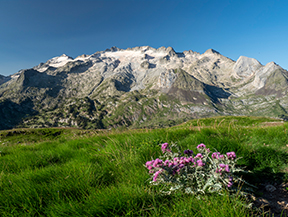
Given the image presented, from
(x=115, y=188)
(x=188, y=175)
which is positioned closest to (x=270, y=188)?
(x=188, y=175)

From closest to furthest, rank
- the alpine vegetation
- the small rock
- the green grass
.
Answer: the green grass
the alpine vegetation
the small rock

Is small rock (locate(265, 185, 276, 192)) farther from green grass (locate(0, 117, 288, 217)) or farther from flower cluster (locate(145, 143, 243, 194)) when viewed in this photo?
flower cluster (locate(145, 143, 243, 194))

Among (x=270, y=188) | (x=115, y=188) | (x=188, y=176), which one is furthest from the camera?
(x=270, y=188)

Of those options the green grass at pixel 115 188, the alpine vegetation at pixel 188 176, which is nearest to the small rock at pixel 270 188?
the green grass at pixel 115 188

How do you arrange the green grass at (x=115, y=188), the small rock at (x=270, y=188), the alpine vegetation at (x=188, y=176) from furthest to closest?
the small rock at (x=270, y=188) < the alpine vegetation at (x=188, y=176) < the green grass at (x=115, y=188)

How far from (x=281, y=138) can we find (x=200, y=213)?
664 cm

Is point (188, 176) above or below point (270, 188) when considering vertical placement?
above

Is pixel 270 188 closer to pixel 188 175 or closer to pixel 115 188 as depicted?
pixel 188 175

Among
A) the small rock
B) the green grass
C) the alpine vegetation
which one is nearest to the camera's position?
the green grass

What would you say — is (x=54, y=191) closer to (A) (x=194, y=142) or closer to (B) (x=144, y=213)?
(B) (x=144, y=213)

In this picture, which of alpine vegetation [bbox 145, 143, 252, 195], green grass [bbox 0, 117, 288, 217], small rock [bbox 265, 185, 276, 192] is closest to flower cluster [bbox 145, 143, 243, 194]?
alpine vegetation [bbox 145, 143, 252, 195]

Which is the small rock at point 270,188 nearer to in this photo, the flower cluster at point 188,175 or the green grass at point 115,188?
the green grass at point 115,188

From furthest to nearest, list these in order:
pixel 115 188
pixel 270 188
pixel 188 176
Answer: pixel 270 188 → pixel 188 176 → pixel 115 188

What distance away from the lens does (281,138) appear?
20.9ft
